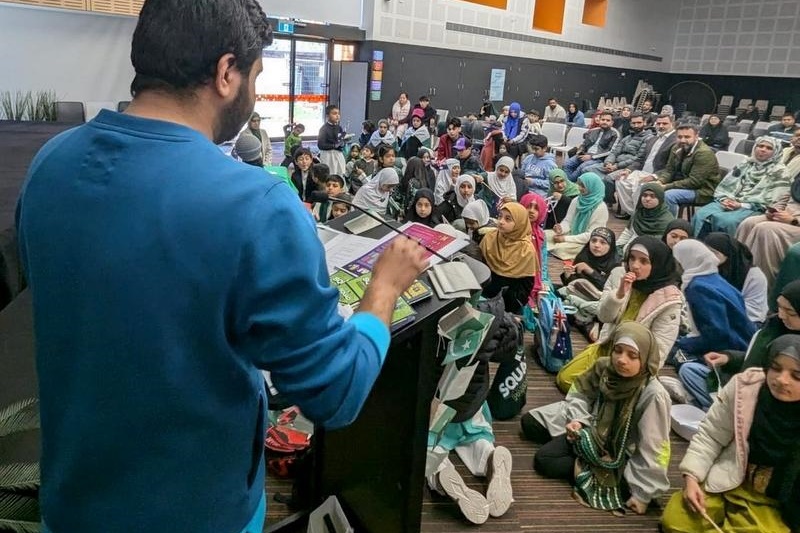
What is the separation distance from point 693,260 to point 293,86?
8.16 m

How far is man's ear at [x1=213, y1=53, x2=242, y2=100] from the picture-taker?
75 centimetres

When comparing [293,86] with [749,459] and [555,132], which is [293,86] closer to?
[555,132]

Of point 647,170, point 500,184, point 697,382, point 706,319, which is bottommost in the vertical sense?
point 697,382

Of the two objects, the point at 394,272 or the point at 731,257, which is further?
the point at 731,257

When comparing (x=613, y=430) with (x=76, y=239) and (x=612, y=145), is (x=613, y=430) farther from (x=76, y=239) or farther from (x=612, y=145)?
(x=612, y=145)

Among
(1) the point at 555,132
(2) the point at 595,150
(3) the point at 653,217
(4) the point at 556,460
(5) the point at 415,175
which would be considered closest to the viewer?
(4) the point at 556,460

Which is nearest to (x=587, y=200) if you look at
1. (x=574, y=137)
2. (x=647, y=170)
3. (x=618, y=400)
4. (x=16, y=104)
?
(x=647, y=170)

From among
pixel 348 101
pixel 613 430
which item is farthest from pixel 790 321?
pixel 348 101

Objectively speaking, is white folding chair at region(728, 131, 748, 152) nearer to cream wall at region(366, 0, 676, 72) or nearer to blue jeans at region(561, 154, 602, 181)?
blue jeans at region(561, 154, 602, 181)

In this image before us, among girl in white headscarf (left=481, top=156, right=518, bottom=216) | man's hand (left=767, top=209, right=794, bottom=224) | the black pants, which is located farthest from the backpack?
girl in white headscarf (left=481, top=156, right=518, bottom=216)

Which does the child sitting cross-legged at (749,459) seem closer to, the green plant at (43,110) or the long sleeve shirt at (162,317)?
the long sleeve shirt at (162,317)

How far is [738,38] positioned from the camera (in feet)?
53.7

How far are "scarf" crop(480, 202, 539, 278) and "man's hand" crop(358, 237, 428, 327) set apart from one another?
2928mm

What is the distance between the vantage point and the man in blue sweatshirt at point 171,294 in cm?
69
